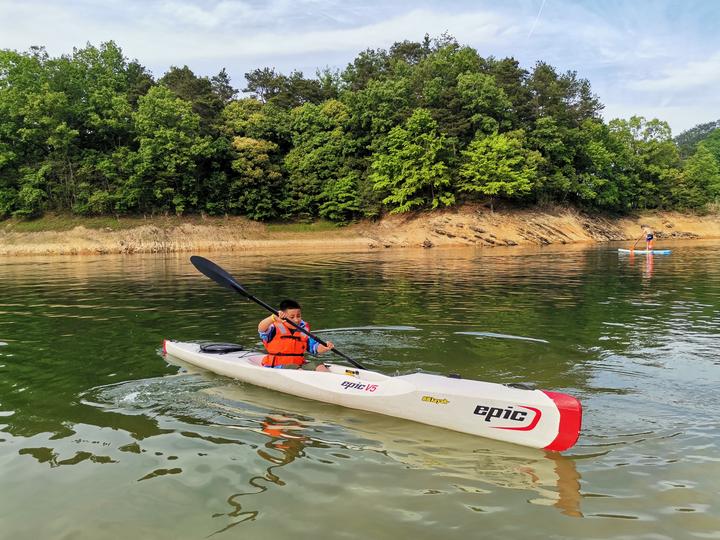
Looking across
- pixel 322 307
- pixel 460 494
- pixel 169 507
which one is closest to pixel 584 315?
pixel 322 307

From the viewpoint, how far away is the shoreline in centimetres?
4172

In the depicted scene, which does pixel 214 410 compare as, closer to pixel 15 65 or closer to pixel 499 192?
pixel 499 192

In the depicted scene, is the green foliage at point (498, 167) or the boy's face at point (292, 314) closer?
the boy's face at point (292, 314)

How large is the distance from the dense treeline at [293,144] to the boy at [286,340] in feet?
132

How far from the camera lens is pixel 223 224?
47875mm

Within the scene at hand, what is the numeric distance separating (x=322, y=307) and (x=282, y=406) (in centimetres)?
780

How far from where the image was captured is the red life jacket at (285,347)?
27.0 ft

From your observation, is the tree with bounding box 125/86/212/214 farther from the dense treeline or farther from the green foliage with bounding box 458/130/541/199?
the green foliage with bounding box 458/130/541/199

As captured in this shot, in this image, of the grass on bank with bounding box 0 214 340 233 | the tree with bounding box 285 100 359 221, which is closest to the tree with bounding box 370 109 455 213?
the tree with bounding box 285 100 359 221

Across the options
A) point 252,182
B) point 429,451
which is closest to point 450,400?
point 429,451

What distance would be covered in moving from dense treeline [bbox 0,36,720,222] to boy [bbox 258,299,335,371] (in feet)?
132

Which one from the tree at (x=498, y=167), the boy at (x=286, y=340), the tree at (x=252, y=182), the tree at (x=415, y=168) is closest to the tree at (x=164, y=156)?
the tree at (x=252, y=182)

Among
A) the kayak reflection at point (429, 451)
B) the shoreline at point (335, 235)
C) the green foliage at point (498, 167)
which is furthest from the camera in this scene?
the green foliage at point (498, 167)

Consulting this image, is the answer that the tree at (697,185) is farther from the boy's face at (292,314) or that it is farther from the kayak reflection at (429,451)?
the kayak reflection at (429,451)
